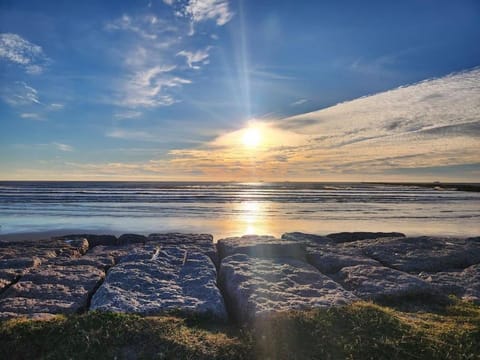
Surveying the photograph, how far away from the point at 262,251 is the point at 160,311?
3642 millimetres

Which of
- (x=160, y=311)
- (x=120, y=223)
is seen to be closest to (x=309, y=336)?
(x=160, y=311)

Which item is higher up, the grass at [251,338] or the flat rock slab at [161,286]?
the flat rock slab at [161,286]

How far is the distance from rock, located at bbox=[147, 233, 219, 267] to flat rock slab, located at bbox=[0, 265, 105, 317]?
269 centimetres

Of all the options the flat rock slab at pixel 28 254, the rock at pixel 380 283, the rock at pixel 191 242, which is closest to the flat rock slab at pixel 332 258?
the rock at pixel 380 283

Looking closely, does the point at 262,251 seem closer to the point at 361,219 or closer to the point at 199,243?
the point at 199,243

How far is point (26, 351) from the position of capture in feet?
14.2

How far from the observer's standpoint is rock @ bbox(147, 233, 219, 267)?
29.7ft

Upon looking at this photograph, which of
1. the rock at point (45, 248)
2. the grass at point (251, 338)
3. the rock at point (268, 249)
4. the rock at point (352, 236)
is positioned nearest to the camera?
the grass at point (251, 338)

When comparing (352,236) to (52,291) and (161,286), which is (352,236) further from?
(52,291)

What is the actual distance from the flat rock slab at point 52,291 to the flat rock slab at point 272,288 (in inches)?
96.4

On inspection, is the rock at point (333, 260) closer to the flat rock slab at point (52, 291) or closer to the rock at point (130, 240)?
the flat rock slab at point (52, 291)

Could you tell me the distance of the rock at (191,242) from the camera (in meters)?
9.05

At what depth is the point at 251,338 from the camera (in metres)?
4.51

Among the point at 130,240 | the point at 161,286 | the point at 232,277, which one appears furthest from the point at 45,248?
the point at 232,277
